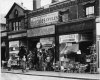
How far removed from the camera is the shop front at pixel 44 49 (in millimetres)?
28234

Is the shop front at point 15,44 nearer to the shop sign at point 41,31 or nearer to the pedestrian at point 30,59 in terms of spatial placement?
the shop sign at point 41,31

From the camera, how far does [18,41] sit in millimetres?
34938

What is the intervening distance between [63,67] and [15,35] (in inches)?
459

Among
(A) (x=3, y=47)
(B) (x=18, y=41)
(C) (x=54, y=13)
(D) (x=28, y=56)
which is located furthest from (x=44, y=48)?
(A) (x=3, y=47)

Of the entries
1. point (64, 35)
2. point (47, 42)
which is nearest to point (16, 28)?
point (47, 42)

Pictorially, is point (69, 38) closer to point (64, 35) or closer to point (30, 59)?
point (64, 35)

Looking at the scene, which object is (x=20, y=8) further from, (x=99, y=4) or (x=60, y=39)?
(x=99, y=4)

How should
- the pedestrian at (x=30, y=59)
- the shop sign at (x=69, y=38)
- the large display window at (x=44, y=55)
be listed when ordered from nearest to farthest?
the shop sign at (x=69, y=38) → the large display window at (x=44, y=55) → the pedestrian at (x=30, y=59)

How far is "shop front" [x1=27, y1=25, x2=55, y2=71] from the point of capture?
2823cm

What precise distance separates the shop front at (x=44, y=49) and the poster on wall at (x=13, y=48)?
13.2ft

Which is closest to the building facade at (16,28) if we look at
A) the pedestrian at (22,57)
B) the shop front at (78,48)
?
the pedestrian at (22,57)

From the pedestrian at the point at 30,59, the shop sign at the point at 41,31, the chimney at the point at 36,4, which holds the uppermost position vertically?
the chimney at the point at 36,4

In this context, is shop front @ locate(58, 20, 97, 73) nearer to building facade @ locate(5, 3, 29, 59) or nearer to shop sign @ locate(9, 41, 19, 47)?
building facade @ locate(5, 3, 29, 59)

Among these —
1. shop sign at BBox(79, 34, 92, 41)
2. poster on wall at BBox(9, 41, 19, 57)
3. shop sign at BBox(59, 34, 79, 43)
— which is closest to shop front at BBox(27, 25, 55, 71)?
shop sign at BBox(59, 34, 79, 43)
